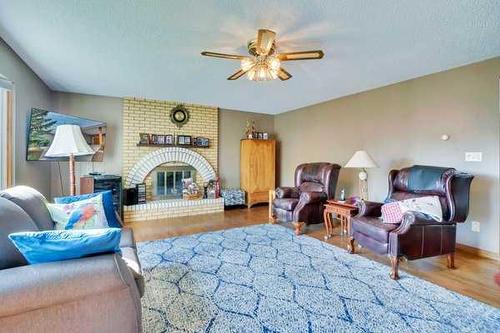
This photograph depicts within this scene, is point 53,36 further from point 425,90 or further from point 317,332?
point 425,90

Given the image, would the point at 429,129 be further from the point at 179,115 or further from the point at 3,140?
the point at 3,140

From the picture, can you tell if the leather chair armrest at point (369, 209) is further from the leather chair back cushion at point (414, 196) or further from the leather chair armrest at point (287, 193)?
the leather chair armrest at point (287, 193)

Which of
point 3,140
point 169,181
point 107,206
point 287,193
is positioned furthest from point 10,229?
point 169,181

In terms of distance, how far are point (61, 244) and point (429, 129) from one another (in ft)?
→ 13.9

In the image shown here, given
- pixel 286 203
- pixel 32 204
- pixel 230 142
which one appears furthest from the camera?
pixel 230 142

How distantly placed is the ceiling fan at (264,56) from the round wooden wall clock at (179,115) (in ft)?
9.23

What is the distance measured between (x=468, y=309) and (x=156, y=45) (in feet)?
11.8

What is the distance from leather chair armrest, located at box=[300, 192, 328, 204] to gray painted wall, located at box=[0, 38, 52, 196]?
370 centimetres

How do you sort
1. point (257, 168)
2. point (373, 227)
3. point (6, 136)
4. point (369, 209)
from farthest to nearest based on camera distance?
1. point (257, 168)
2. point (369, 209)
3. point (6, 136)
4. point (373, 227)

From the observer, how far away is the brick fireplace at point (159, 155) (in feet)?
16.1

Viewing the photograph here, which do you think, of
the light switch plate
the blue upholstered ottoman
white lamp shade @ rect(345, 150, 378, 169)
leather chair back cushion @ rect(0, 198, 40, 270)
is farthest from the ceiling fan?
the blue upholstered ottoman

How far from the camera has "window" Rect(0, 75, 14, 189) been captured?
2727 mm

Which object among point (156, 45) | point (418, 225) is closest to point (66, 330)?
point (156, 45)

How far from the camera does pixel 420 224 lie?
97.5 inches
